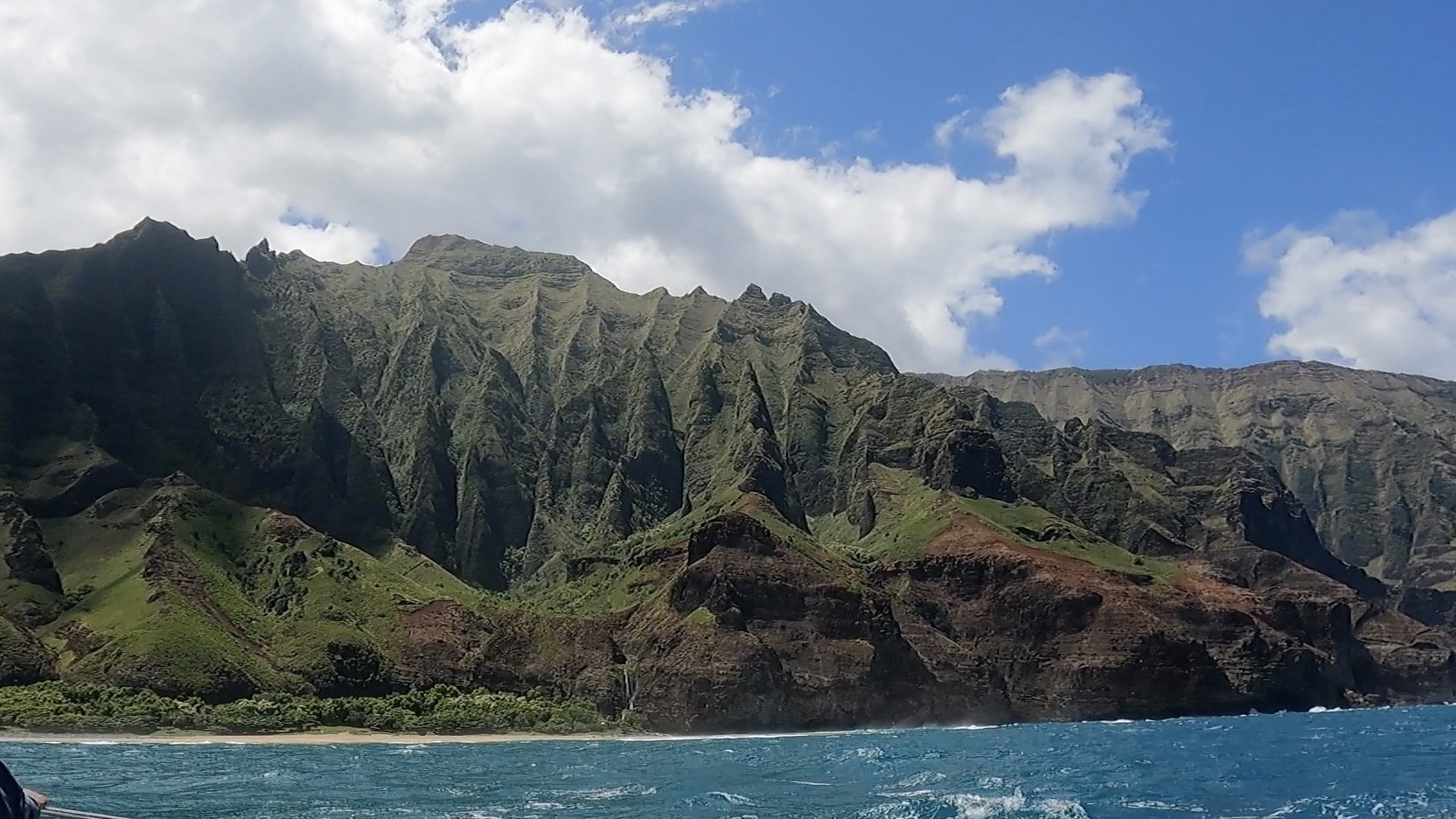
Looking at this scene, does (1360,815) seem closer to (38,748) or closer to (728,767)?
(728,767)

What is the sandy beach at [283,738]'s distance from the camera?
163000 millimetres

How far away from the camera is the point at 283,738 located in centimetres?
17838

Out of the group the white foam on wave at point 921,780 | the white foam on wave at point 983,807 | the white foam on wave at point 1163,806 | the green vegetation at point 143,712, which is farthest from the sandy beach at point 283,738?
the white foam on wave at point 1163,806

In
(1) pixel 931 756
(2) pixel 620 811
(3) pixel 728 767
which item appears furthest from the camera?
(1) pixel 931 756

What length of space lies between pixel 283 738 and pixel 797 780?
369ft

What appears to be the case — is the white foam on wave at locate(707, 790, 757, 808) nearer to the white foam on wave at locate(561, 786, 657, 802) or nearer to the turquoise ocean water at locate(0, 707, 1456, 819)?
the turquoise ocean water at locate(0, 707, 1456, 819)

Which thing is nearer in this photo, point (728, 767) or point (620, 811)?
point (620, 811)

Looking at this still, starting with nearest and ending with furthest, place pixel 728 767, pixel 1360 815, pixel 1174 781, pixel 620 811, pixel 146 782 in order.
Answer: pixel 1360 815 → pixel 620 811 → pixel 1174 781 → pixel 146 782 → pixel 728 767

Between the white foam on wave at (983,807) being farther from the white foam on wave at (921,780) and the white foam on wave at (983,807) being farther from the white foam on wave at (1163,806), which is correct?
the white foam on wave at (921,780)

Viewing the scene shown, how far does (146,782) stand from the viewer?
289 ft

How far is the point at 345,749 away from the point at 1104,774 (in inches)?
3820

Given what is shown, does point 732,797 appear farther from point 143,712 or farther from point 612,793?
point 143,712

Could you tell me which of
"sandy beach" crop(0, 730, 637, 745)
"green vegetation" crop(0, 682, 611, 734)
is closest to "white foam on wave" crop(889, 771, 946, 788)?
"sandy beach" crop(0, 730, 637, 745)

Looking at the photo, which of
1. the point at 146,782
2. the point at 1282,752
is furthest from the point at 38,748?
the point at 1282,752
